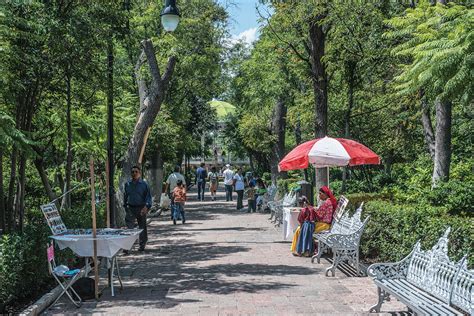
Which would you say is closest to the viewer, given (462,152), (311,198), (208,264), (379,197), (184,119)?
(208,264)

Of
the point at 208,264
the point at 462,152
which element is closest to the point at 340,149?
the point at 208,264

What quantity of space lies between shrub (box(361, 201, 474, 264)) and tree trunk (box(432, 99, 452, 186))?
10.4 feet

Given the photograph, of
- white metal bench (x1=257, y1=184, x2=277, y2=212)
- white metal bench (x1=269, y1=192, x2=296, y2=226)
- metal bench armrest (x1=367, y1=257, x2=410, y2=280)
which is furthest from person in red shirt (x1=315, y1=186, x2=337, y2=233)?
white metal bench (x1=257, y1=184, x2=277, y2=212)

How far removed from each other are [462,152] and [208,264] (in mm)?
15388

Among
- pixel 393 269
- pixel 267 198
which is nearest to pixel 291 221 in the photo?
pixel 393 269

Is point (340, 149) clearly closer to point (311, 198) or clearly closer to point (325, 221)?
point (325, 221)

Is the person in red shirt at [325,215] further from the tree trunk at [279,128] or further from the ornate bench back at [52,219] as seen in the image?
the tree trunk at [279,128]

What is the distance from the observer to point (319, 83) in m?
16.1

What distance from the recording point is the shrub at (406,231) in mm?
7188

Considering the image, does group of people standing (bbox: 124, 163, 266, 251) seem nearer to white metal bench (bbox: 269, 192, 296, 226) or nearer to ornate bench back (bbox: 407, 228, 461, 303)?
white metal bench (bbox: 269, 192, 296, 226)

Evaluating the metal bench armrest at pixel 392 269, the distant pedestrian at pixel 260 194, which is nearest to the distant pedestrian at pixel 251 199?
the distant pedestrian at pixel 260 194

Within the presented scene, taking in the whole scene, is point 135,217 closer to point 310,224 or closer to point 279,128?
point 310,224

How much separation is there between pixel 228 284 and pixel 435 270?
3585 millimetres

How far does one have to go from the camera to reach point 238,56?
35219 mm
